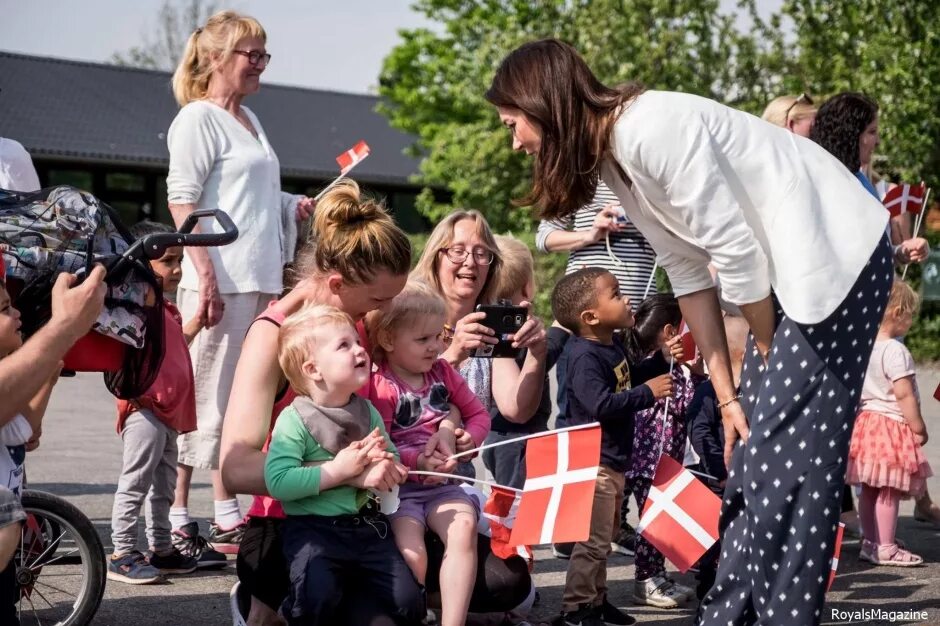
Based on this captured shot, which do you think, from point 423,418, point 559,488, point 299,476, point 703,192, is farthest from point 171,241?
point 703,192

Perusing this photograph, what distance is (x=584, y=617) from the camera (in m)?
4.59

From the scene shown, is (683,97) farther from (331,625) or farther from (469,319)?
(331,625)

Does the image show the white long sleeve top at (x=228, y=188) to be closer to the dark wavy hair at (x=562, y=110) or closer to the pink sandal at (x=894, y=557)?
the dark wavy hair at (x=562, y=110)

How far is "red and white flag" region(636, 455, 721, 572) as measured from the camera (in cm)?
423

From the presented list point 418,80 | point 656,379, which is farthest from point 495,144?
point 656,379

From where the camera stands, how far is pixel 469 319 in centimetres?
436

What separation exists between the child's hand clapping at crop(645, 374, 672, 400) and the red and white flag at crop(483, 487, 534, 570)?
3.57ft

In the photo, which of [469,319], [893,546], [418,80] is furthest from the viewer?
[418,80]

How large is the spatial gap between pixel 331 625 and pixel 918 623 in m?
2.45

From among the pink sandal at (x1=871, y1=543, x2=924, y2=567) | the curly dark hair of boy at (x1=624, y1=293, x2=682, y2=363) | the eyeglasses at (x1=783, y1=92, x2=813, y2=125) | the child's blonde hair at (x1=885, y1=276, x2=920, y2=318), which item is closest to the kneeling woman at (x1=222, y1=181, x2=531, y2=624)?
the curly dark hair of boy at (x1=624, y1=293, x2=682, y2=363)

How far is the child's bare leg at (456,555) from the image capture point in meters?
3.61

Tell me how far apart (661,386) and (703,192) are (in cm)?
158

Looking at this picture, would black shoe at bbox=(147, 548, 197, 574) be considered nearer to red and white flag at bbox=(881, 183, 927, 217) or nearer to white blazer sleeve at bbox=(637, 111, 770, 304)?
white blazer sleeve at bbox=(637, 111, 770, 304)

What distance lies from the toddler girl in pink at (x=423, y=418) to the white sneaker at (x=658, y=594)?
1.42 metres
